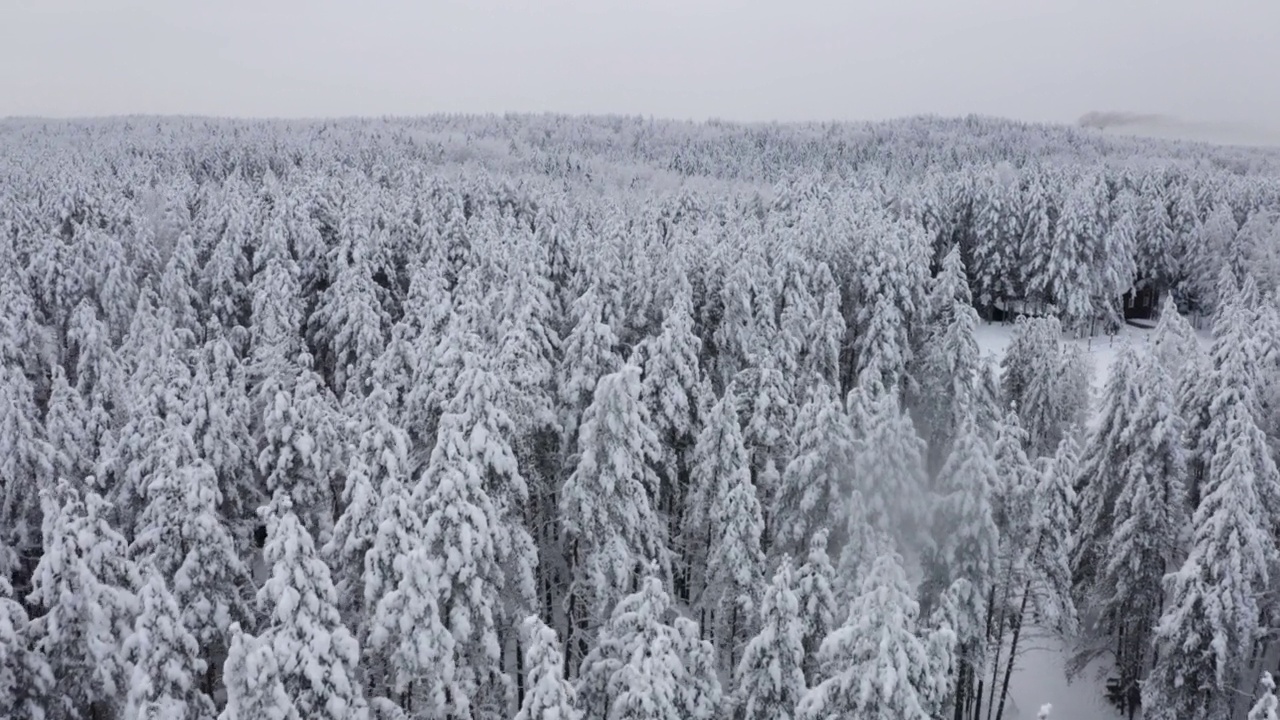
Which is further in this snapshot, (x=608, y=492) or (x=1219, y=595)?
(x=1219, y=595)

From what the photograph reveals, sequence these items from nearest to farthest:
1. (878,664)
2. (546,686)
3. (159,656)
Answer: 1. (546,686)
2. (878,664)
3. (159,656)

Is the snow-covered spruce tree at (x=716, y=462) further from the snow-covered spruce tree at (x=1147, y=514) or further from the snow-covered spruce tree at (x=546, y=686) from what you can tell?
the snow-covered spruce tree at (x=1147, y=514)

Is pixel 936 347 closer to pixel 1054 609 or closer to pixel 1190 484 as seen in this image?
pixel 1190 484

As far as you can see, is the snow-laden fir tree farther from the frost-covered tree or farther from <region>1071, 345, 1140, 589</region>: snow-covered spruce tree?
the frost-covered tree

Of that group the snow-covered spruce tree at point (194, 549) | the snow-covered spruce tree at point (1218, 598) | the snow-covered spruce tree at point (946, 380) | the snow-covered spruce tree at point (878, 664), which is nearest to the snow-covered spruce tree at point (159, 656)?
the snow-covered spruce tree at point (194, 549)

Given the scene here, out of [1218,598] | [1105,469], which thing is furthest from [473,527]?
[1105,469]

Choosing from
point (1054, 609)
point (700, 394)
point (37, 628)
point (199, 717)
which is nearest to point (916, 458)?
point (1054, 609)

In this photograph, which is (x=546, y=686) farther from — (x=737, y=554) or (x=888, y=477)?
(x=888, y=477)
